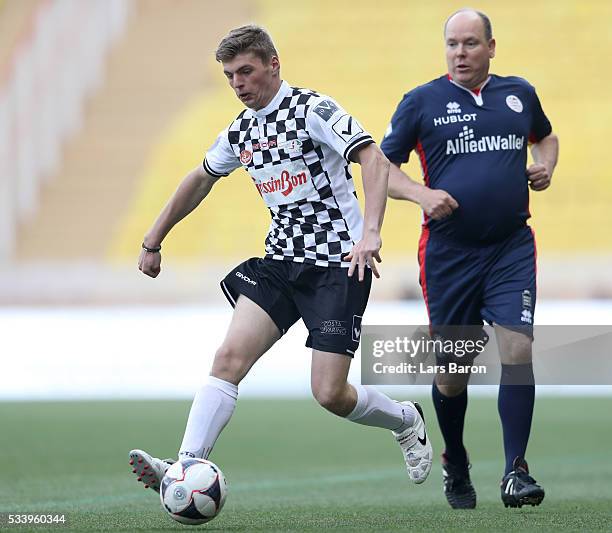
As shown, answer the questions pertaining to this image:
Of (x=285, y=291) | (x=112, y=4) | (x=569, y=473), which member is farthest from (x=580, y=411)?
(x=112, y=4)

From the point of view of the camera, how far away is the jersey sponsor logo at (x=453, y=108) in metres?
6.16

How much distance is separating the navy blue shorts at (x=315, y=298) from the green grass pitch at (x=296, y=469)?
2.45 ft

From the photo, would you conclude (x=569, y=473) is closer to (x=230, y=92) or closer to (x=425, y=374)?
(x=425, y=374)

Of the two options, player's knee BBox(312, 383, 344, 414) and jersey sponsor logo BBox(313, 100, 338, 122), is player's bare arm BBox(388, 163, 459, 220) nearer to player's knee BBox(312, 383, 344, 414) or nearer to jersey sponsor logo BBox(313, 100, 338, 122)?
jersey sponsor logo BBox(313, 100, 338, 122)

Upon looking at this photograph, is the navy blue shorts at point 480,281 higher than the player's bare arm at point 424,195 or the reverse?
A: the reverse

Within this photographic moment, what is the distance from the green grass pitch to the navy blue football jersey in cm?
130

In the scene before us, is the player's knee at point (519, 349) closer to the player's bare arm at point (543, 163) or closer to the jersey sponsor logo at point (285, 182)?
the player's bare arm at point (543, 163)

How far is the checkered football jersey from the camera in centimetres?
555

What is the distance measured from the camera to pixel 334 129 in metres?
5.43

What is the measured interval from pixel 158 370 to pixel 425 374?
8.60 metres

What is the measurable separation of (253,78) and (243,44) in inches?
5.9

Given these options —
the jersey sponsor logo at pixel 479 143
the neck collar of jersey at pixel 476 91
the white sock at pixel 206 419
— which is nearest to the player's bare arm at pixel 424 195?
the jersey sponsor logo at pixel 479 143

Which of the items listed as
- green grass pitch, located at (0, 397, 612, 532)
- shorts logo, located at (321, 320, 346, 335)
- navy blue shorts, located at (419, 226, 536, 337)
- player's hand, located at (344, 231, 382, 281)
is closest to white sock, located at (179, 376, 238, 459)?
green grass pitch, located at (0, 397, 612, 532)

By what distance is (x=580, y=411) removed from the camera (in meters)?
13.0
